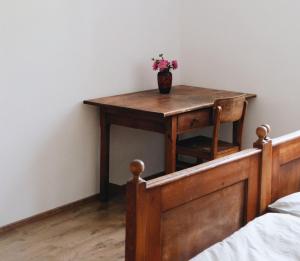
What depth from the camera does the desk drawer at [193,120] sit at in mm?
3459

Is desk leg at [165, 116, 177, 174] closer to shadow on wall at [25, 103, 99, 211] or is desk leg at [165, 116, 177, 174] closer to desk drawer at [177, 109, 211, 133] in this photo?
desk drawer at [177, 109, 211, 133]

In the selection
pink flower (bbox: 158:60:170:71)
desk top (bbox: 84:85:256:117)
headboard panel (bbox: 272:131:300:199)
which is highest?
pink flower (bbox: 158:60:170:71)

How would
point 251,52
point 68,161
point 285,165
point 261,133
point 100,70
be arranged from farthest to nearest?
1. point 251,52
2. point 100,70
3. point 68,161
4. point 285,165
5. point 261,133

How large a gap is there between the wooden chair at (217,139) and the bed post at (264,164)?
1.16 meters

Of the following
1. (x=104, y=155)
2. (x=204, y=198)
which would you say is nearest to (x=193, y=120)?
(x=104, y=155)

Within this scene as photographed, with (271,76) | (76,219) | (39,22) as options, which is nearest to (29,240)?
(76,219)

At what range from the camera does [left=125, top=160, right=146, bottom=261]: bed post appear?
1.69 metres

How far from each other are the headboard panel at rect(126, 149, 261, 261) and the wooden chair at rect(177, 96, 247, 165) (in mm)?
1230

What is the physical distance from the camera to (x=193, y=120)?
3541 millimetres

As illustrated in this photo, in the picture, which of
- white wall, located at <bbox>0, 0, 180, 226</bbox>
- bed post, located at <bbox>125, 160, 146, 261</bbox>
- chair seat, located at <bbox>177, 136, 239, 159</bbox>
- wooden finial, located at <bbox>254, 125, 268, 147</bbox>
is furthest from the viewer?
chair seat, located at <bbox>177, 136, 239, 159</bbox>

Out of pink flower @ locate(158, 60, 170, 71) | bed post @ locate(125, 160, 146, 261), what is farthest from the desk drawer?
bed post @ locate(125, 160, 146, 261)

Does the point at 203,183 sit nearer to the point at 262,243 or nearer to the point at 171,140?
the point at 262,243

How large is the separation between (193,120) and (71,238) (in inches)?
41.8

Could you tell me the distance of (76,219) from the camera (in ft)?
11.6
